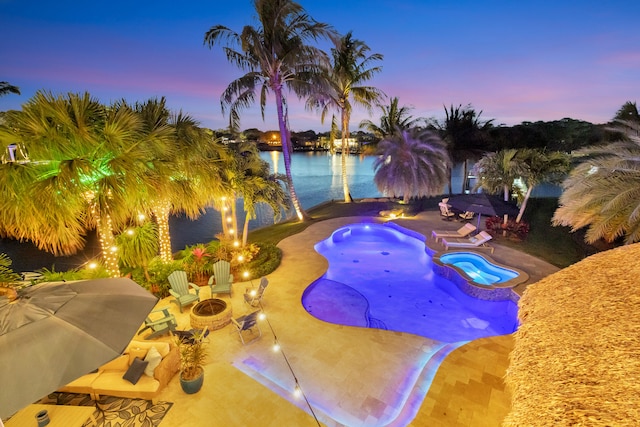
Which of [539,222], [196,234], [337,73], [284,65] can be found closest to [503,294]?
[539,222]

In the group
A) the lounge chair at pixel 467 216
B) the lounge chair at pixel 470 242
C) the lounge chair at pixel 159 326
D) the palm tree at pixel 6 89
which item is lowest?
the lounge chair at pixel 159 326

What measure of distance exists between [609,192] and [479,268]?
5.00 metres

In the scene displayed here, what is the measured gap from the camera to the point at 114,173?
22.4ft

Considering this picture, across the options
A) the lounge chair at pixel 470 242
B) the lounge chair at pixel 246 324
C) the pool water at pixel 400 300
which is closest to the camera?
the lounge chair at pixel 246 324

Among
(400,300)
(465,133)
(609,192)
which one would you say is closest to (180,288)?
(400,300)

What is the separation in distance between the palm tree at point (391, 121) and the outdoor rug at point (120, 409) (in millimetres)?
26776

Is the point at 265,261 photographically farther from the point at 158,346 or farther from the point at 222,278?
the point at 158,346

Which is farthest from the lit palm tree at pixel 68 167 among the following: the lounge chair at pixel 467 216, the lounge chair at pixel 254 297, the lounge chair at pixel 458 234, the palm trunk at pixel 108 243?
the lounge chair at pixel 467 216

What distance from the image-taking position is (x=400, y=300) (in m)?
10.4

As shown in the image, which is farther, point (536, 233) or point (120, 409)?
point (536, 233)

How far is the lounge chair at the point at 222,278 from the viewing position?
9586 mm

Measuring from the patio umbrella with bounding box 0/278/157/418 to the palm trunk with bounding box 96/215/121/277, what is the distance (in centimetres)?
396

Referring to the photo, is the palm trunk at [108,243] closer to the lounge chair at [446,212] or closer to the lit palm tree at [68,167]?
the lit palm tree at [68,167]

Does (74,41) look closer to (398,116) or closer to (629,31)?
(398,116)
